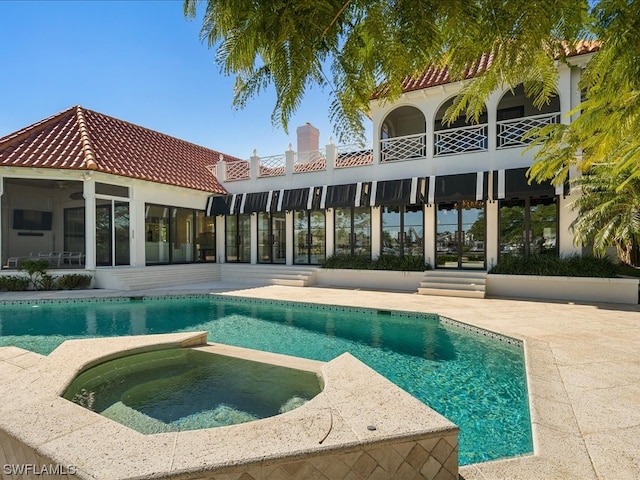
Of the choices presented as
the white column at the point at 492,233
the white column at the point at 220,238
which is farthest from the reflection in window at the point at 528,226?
the white column at the point at 220,238

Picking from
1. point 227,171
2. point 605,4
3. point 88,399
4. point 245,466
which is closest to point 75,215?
point 227,171

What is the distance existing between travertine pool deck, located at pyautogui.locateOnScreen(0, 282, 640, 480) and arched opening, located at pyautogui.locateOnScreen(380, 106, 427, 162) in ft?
27.2

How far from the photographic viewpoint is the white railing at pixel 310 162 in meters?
21.1

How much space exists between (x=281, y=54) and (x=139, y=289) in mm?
17968

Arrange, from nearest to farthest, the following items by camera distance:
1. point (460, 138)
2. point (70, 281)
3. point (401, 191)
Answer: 1. point (70, 281)
2. point (460, 138)
3. point (401, 191)

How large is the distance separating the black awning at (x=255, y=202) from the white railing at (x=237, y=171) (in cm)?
175

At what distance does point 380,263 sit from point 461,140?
710 cm

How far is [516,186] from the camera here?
607 inches

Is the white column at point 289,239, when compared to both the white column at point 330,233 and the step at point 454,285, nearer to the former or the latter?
the white column at point 330,233

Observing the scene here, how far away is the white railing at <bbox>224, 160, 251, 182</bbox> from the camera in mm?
23688

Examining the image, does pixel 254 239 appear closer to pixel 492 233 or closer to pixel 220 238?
pixel 220 238

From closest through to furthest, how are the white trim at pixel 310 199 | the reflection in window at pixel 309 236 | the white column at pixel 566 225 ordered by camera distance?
the white column at pixel 566 225 < the white trim at pixel 310 199 < the reflection in window at pixel 309 236

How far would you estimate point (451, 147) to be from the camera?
17.8 m

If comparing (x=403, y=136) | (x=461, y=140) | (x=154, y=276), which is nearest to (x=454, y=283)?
(x=461, y=140)
